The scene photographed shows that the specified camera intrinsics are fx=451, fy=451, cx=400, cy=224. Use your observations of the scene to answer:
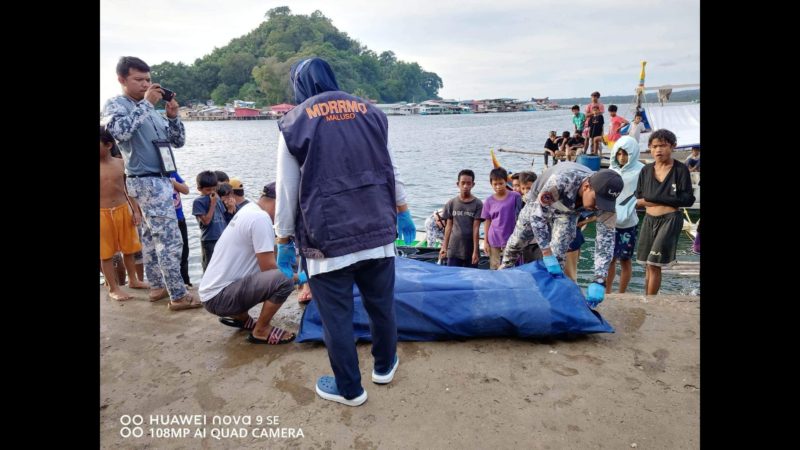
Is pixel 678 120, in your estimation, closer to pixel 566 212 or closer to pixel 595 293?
pixel 566 212

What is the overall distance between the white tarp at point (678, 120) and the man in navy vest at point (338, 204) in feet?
52.6

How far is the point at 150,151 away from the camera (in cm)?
372

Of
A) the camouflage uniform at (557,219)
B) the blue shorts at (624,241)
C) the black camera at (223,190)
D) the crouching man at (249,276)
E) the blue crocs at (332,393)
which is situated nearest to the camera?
the blue crocs at (332,393)

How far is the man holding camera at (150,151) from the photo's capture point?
3563 mm

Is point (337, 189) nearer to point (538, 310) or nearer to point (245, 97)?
point (538, 310)

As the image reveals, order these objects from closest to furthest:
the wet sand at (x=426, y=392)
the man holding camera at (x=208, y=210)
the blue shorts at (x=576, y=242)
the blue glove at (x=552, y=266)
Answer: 1. the wet sand at (x=426, y=392)
2. the blue glove at (x=552, y=266)
3. the blue shorts at (x=576, y=242)
4. the man holding camera at (x=208, y=210)

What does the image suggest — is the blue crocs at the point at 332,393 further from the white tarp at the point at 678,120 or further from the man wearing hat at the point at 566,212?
the white tarp at the point at 678,120

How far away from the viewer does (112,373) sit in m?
2.93

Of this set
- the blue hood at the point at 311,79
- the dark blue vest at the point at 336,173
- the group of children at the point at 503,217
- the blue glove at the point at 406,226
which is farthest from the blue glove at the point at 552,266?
the blue hood at the point at 311,79

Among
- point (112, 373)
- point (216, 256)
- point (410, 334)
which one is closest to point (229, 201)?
point (216, 256)

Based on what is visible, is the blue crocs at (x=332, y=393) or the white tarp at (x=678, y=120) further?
the white tarp at (x=678, y=120)

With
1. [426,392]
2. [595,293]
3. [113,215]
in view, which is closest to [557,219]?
[595,293]

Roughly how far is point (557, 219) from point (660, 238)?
4.63 feet

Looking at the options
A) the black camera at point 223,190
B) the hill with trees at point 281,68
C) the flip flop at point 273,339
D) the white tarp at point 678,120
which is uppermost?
the hill with trees at point 281,68
